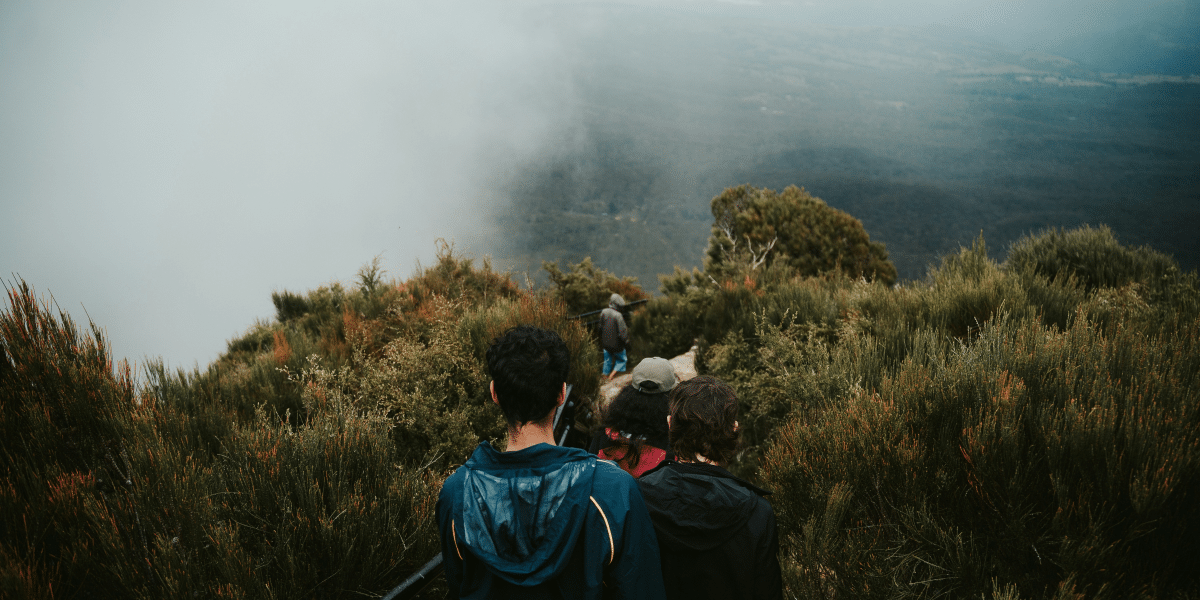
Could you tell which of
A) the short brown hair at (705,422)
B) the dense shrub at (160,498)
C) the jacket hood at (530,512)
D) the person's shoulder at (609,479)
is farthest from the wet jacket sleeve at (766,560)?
the dense shrub at (160,498)

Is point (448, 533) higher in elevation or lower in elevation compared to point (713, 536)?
higher

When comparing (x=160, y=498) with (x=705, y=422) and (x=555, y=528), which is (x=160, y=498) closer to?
(x=555, y=528)

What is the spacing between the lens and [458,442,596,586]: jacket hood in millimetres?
1590

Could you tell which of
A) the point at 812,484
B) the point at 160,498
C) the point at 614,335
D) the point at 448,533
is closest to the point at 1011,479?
the point at 812,484

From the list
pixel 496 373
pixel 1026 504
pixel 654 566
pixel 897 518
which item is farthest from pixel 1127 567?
pixel 496 373

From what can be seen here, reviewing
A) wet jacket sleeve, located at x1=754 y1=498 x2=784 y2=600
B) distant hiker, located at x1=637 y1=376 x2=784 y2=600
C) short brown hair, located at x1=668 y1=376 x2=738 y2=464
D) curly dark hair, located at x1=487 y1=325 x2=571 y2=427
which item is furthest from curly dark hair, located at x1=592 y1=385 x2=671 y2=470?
curly dark hair, located at x1=487 y1=325 x2=571 y2=427

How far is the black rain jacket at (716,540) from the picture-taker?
1.93m

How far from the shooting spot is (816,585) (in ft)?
9.43

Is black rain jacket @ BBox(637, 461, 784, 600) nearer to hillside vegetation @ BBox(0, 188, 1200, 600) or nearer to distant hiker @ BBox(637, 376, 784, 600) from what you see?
distant hiker @ BBox(637, 376, 784, 600)

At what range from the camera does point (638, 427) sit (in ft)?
9.78

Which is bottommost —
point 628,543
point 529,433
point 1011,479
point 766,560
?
point 1011,479

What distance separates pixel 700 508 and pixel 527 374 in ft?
2.51

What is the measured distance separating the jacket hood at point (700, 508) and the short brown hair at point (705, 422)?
0.65 ft

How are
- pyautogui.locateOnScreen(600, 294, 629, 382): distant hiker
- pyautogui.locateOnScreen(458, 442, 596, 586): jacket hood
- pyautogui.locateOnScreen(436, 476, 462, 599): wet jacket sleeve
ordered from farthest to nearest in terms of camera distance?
1. pyautogui.locateOnScreen(600, 294, 629, 382): distant hiker
2. pyautogui.locateOnScreen(436, 476, 462, 599): wet jacket sleeve
3. pyautogui.locateOnScreen(458, 442, 596, 586): jacket hood
